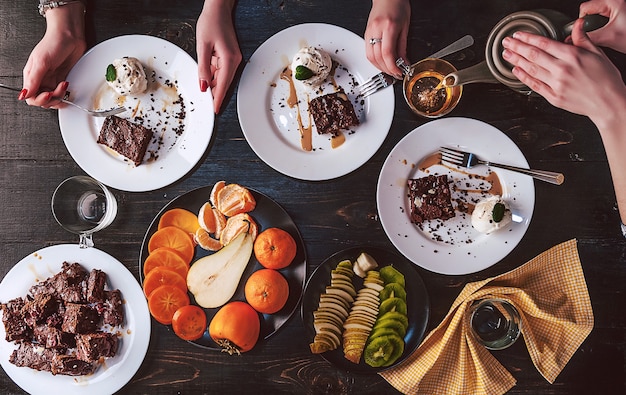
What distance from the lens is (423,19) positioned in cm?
221

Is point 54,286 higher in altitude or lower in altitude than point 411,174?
lower

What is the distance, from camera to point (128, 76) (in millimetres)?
2158

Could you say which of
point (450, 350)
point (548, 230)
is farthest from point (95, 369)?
point (548, 230)

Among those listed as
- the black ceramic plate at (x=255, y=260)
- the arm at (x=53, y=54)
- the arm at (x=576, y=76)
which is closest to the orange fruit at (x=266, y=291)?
the black ceramic plate at (x=255, y=260)

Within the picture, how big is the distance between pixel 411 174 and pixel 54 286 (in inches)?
64.4

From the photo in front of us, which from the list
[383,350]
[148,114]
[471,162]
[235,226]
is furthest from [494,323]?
[148,114]

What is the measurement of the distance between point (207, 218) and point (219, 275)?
0.82 feet

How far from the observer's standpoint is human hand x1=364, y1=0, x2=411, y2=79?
2090 mm

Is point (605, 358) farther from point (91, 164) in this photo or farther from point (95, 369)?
point (91, 164)

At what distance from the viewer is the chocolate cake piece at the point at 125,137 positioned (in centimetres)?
220

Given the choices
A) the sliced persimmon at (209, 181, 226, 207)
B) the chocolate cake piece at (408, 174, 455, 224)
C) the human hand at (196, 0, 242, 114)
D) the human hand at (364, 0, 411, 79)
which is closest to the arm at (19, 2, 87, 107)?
the human hand at (196, 0, 242, 114)

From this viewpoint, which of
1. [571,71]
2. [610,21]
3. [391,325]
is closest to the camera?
[571,71]

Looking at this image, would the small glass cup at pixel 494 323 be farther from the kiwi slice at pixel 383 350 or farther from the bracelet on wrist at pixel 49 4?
the bracelet on wrist at pixel 49 4

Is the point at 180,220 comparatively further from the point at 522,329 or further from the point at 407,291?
the point at 522,329
